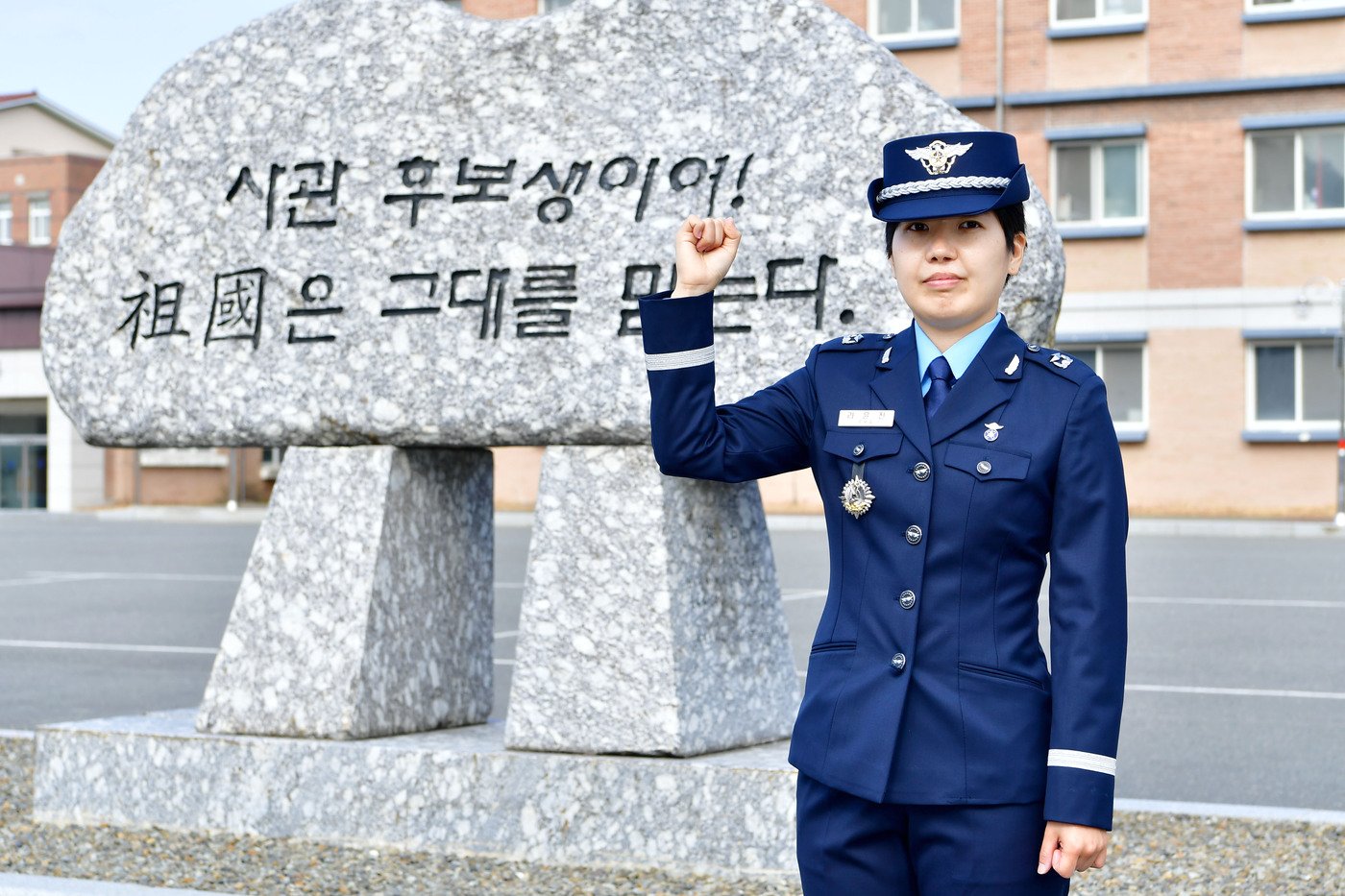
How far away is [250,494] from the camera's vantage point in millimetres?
36156

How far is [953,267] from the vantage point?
2701 millimetres

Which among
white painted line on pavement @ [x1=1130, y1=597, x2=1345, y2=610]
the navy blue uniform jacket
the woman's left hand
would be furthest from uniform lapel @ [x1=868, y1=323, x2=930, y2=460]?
white painted line on pavement @ [x1=1130, y1=597, x2=1345, y2=610]

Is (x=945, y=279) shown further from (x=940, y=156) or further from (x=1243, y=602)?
(x=1243, y=602)

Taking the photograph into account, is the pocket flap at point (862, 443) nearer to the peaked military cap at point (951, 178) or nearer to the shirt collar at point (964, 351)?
the shirt collar at point (964, 351)

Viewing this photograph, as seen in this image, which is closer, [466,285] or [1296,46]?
[466,285]

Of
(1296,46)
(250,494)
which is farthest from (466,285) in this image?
(250,494)

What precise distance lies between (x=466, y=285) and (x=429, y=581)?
1.02 metres

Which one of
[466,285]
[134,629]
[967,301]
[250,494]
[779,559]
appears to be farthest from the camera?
[250,494]

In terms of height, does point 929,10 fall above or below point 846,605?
above

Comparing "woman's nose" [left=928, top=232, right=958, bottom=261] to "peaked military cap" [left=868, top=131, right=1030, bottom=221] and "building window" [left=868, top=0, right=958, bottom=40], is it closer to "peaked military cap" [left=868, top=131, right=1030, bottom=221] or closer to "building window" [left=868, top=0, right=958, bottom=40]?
"peaked military cap" [left=868, top=131, right=1030, bottom=221]

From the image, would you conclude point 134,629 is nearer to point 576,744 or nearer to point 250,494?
point 576,744

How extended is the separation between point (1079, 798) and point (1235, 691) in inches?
277

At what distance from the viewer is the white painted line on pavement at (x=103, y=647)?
10969 mm

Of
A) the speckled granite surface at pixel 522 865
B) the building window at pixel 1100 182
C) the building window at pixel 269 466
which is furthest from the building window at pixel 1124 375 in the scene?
the speckled granite surface at pixel 522 865
